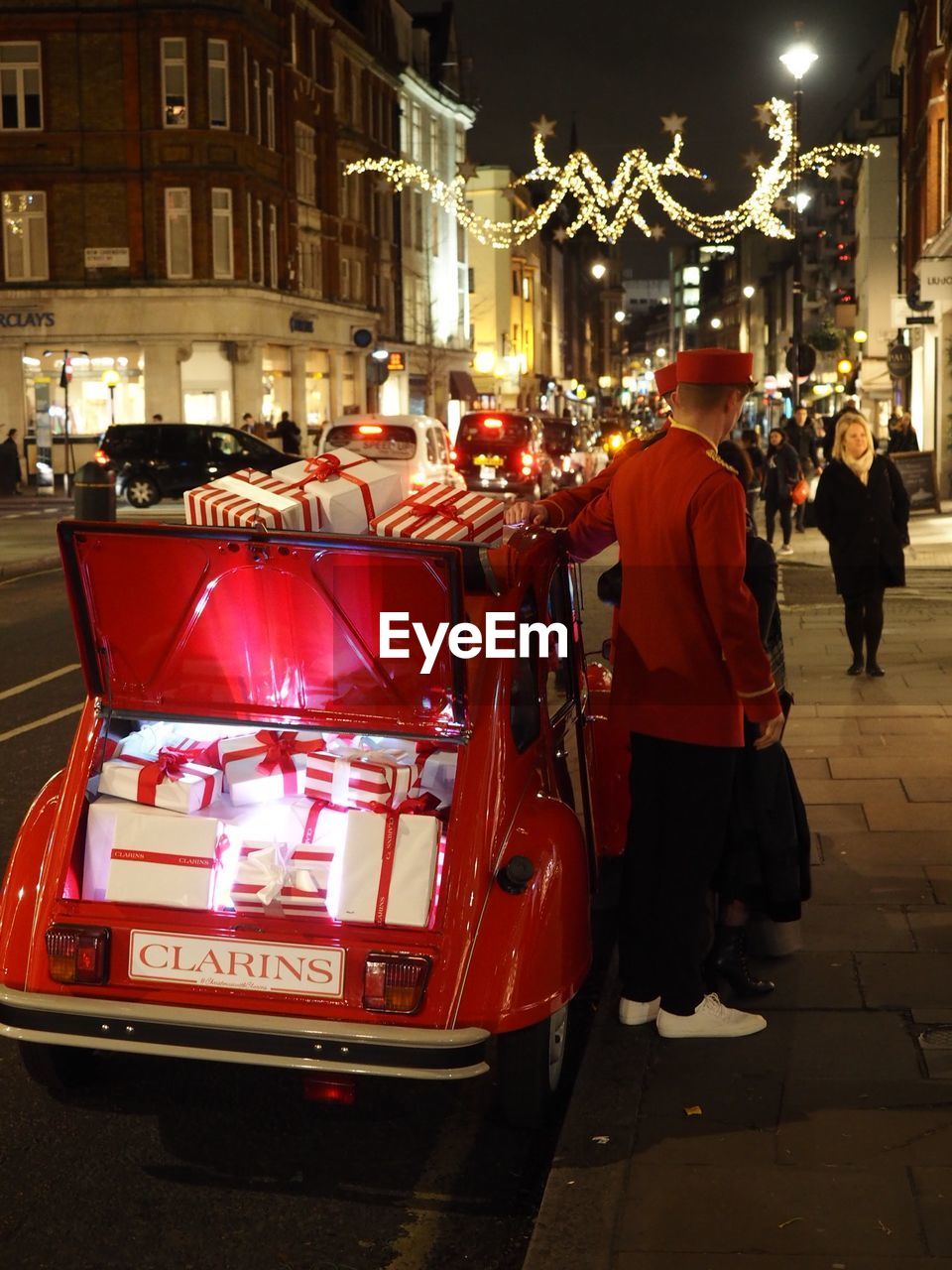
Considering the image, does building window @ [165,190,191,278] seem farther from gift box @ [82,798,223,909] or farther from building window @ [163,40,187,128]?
gift box @ [82,798,223,909]

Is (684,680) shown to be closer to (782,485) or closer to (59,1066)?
(59,1066)

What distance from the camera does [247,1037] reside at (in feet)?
12.9

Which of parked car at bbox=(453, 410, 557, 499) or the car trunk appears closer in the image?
the car trunk

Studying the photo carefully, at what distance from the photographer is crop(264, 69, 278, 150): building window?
46219 millimetres

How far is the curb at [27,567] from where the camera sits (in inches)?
802

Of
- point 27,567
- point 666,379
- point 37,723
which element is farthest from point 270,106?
point 666,379

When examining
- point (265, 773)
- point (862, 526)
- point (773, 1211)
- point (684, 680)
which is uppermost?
point (862, 526)

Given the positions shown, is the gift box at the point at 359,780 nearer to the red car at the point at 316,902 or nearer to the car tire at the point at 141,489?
the red car at the point at 316,902

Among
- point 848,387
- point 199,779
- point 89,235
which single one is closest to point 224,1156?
point 199,779

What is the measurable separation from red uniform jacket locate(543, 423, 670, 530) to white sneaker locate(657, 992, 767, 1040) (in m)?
1.52

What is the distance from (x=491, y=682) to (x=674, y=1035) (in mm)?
1265

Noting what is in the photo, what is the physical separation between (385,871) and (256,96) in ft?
145

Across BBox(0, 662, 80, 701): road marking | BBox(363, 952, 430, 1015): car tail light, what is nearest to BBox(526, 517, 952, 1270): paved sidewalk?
BBox(363, 952, 430, 1015): car tail light

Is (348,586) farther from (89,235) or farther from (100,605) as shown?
(89,235)
